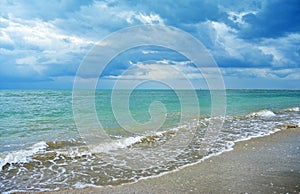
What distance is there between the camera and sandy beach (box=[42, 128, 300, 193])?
21.7 feet

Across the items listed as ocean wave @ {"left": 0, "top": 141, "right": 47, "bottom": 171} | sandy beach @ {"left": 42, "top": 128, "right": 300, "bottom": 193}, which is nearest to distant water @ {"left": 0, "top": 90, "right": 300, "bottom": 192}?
ocean wave @ {"left": 0, "top": 141, "right": 47, "bottom": 171}

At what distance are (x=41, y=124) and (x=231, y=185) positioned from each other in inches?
590

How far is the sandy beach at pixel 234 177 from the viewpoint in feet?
21.7

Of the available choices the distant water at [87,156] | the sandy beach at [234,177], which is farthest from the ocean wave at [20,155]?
the sandy beach at [234,177]

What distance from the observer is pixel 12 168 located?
8.95 metres

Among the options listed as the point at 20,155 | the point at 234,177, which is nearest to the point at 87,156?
the point at 20,155

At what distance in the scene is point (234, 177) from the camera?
745 centimetres

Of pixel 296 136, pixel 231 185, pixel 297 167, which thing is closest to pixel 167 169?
pixel 231 185

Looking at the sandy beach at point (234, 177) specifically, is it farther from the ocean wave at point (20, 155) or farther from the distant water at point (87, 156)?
the ocean wave at point (20, 155)

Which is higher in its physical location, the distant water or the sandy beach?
the sandy beach

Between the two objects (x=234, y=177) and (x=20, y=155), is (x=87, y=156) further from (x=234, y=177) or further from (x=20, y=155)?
(x=234, y=177)

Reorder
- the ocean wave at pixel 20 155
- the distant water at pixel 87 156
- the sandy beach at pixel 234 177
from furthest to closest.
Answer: the ocean wave at pixel 20 155 → the distant water at pixel 87 156 → the sandy beach at pixel 234 177

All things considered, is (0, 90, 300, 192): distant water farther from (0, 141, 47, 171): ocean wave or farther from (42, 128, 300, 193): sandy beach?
(42, 128, 300, 193): sandy beach

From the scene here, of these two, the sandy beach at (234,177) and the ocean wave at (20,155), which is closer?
the sandy beach at (234,177)
